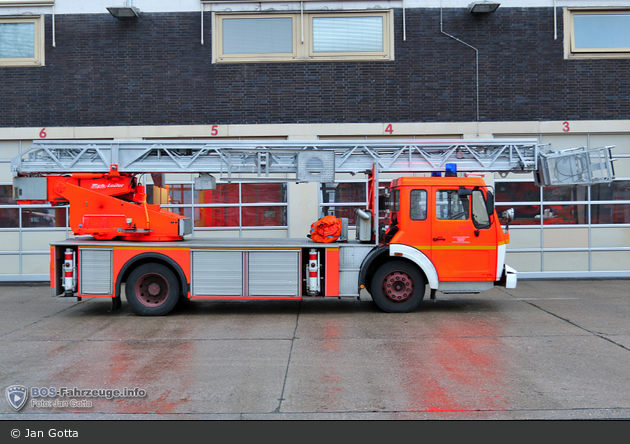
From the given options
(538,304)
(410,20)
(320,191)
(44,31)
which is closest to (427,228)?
(538,304)

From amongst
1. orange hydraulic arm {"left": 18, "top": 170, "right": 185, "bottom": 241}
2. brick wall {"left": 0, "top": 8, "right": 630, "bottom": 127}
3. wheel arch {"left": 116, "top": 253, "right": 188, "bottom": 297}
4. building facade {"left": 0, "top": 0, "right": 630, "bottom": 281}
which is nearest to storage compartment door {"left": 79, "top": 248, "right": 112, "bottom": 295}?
wheel arch {"left": 116, "top": 253, "right": 188, "bottom": 297}

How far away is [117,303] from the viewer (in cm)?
995

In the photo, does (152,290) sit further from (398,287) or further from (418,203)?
(418,203)

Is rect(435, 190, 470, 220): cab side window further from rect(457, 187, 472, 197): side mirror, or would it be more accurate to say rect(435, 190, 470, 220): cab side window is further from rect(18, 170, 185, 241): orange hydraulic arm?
rect(18, 170, 185, 241): orange hydraulic arm

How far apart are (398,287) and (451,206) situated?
175 centimetres

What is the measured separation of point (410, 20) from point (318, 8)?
2.46 m

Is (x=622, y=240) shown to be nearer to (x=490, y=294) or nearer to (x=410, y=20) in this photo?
(x=490, y=294)

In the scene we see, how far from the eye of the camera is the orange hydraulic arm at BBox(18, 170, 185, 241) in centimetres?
975

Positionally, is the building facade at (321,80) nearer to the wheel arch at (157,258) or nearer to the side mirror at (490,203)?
the wheel arch at (157,258)

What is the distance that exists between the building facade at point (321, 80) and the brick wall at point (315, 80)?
36mm

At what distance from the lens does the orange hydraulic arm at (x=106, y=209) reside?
975cm

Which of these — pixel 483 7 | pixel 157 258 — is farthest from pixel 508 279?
pixel 483 7

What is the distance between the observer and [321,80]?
14.1 metres

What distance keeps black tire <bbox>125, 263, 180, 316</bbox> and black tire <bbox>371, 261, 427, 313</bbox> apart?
365 centimetres
